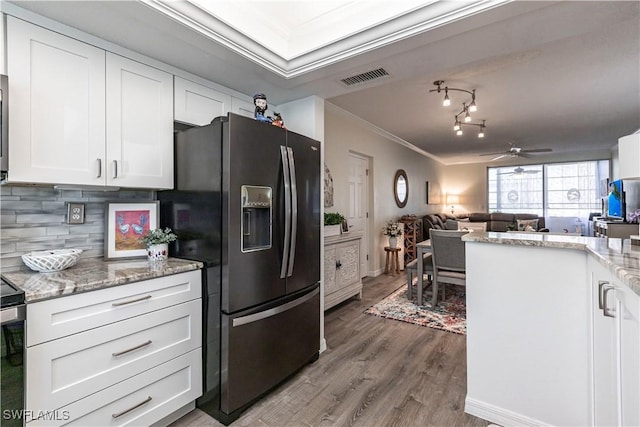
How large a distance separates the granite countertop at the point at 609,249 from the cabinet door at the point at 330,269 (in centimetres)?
181

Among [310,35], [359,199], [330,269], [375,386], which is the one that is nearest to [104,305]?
[375,386]

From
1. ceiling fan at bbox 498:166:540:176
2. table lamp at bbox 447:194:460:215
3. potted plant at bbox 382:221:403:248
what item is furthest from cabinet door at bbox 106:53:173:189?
table lamp at bbox 447:194:460:215

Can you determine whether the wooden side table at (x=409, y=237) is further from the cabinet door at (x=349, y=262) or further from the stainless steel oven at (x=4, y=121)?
the stainless steel oven at (x=4, y=121)

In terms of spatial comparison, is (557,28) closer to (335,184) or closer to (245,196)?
(245,196)

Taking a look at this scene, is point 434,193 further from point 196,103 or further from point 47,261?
point 47,261

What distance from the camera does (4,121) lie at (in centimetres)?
138

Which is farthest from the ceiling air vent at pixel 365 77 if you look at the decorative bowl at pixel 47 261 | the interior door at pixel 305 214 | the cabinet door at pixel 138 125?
the decorative bowl at pixel 47 261

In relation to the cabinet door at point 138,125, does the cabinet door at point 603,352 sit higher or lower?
lower

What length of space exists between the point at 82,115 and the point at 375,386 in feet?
8.24

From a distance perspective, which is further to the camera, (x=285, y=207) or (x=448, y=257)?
(x=448, y=257)

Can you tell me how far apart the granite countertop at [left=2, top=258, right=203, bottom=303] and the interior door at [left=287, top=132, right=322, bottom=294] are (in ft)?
2.27

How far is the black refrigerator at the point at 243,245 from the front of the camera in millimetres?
1799

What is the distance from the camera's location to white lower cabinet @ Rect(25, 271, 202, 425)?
1.32m

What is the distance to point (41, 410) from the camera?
50.9 inches
